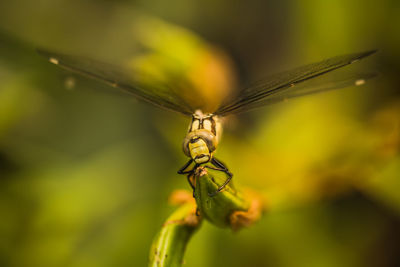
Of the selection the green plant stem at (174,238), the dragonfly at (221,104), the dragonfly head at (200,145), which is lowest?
the green plant stem at (174,238)

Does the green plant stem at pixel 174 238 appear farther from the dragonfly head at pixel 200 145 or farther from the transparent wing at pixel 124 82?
the transparent wing at pixel 124 82

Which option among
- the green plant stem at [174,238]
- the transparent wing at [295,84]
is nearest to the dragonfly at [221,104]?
the transparent wing at [295,84]

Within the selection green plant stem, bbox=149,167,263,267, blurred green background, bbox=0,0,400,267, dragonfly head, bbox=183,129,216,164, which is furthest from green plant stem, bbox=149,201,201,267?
blurred green background, bbox=0,0,400,267

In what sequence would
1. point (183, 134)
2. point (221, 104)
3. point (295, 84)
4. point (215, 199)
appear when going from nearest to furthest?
point (215, 199) → point (295, 84) → point (221, 104) → point (183, 134)

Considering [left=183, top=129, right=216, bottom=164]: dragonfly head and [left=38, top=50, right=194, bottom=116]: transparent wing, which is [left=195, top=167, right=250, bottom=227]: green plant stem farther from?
A: [left=38, top=50, right=194, bottom=116]: transparent wing

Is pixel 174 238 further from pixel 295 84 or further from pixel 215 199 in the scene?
pixel 295 84

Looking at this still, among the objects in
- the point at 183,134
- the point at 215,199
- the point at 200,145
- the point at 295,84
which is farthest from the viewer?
the point at 183,134

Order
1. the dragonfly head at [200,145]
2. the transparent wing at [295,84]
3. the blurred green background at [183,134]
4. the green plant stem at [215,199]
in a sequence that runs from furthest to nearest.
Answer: the blurred green background at [183,134], the transparent wing at [295,84], the dragonfly head at [200,145], the green plant stem at [215,199]

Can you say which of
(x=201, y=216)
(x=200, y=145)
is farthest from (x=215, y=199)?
(x=200, y=145)

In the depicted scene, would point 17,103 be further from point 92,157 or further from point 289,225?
point 289,225
